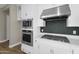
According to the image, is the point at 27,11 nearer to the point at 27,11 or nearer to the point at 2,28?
the point at 27,11

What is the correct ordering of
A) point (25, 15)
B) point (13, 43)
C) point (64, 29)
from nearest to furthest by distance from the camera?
point (64, 29), point (25, 15), point (13, 43)

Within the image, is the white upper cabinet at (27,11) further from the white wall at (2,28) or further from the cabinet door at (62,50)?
the white wall at (2,28)

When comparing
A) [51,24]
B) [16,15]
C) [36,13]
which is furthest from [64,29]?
[16,15]

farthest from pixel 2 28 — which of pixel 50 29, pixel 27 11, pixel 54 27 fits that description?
pixel 54 27

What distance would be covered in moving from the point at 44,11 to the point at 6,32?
3.59 meters

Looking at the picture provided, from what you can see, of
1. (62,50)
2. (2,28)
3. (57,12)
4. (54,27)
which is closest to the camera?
(62,50)

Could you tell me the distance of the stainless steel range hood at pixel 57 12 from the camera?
217 cm

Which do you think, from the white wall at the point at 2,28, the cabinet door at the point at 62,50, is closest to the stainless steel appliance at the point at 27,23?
the cabinet door at the point at 62,50

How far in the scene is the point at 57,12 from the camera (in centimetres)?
233

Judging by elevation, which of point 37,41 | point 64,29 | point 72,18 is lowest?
point 37,41

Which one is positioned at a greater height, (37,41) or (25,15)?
(25,15)
